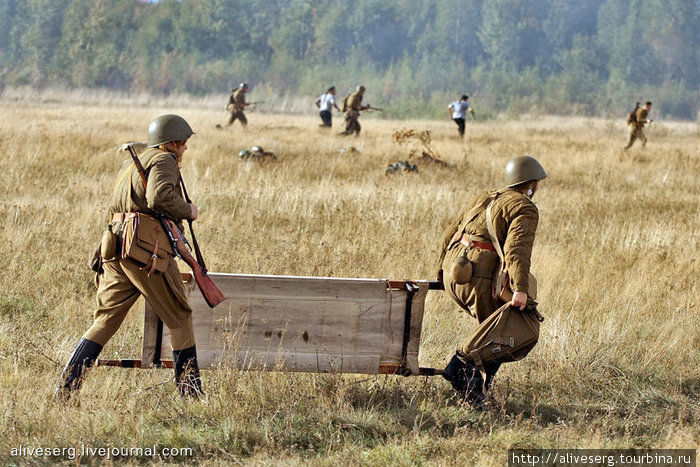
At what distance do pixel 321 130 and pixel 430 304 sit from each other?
1889 centimetres

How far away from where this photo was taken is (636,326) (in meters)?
6.99

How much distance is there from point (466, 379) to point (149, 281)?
194cm

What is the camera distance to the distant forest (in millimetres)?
64625

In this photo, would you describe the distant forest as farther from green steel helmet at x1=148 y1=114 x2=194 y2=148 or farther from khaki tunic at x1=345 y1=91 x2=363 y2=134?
green steel helmet at x1=148 y1=114 x2=194 y2=148

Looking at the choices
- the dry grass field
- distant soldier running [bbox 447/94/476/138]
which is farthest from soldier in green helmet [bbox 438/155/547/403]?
distant soldier running [bbox 447/94/476/138]

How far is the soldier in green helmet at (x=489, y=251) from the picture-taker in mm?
5078

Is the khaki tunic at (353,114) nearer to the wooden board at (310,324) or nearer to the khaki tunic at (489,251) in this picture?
the khaki tunic at (489,251)

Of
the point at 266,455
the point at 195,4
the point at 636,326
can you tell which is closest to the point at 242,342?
the point at 266,455

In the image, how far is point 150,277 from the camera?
4.77 m

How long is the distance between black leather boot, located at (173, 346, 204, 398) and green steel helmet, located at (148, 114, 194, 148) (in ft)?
3.79

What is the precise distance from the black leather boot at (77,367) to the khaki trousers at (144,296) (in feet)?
0.16

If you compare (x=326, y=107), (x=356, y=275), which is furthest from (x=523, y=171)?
(x=326, y=107)

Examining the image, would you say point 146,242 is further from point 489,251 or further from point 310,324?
point 489,251

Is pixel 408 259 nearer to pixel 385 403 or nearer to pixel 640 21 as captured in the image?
pixel 385 403
